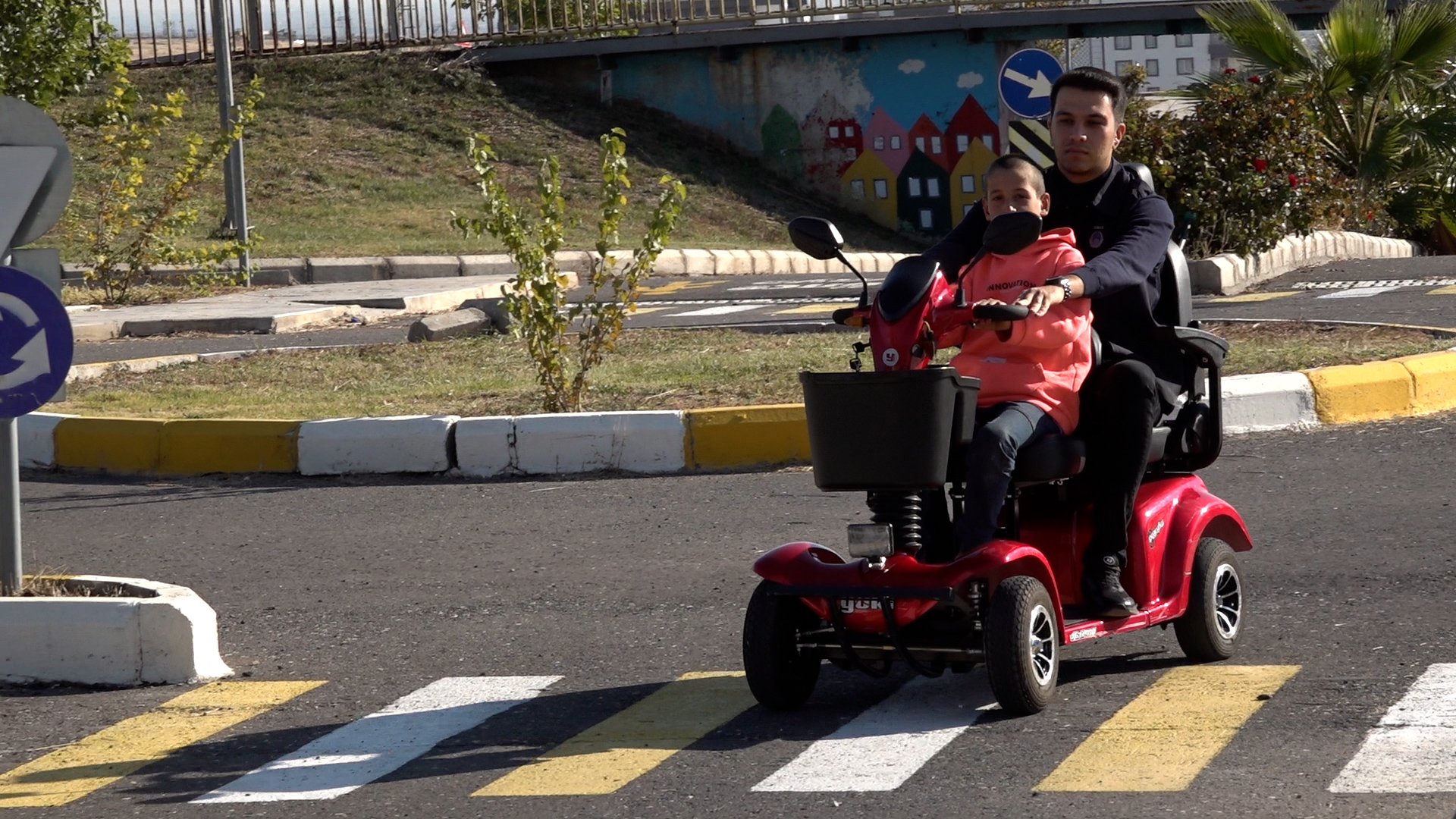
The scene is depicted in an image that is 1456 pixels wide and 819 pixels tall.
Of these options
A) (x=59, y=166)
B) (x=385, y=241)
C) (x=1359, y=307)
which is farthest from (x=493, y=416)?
(x=385, y=241)

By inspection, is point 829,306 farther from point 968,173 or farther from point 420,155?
point 420,155

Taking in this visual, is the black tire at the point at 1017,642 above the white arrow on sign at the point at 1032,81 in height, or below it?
below

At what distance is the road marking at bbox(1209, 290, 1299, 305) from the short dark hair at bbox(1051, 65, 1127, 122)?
821 cm

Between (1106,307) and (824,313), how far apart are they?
28.1ft

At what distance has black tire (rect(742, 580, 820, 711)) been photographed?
175 inches

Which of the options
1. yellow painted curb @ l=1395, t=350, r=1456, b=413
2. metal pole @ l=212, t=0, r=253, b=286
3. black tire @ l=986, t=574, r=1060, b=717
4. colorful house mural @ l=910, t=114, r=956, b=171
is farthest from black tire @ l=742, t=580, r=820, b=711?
colorful house mural @ l=910, t=114, r=956, b=171

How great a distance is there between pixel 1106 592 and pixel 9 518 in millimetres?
3229

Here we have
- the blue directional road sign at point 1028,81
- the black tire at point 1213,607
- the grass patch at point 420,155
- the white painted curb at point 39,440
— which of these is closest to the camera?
the black tire at point 1213,607

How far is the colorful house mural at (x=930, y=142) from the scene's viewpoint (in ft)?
82.8

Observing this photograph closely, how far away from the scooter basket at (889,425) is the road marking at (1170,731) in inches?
27.5

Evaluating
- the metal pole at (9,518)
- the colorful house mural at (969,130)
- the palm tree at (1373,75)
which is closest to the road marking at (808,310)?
the palm tree at (1373,75)

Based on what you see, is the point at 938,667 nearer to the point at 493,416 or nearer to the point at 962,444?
the point at 962,444

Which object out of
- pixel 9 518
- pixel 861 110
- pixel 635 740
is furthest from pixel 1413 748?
pixel 861 110

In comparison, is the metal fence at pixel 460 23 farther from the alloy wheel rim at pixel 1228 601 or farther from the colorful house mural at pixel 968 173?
the alloy wheel rim at pixel 1228 601
